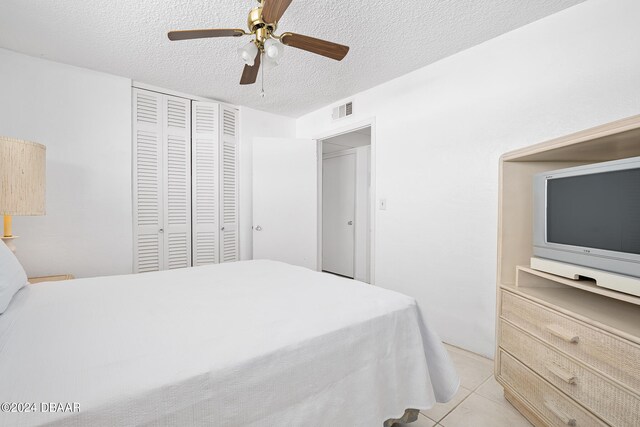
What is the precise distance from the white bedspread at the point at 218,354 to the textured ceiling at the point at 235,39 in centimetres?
173

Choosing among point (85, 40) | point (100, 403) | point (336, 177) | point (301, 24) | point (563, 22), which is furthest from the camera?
point (336, 177)

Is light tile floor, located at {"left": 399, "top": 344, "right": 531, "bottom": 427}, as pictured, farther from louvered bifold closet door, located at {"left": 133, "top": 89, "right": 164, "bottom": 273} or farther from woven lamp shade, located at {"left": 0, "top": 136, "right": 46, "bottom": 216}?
louvered bifold closet door, located at {"left": 133, "top": 89, "right": 164, "bottom": 273}

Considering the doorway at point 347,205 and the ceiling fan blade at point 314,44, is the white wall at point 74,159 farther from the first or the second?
the doorway at point 347,205

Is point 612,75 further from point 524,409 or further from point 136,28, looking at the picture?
point 136,28

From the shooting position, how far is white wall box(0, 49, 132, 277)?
2.36 metres

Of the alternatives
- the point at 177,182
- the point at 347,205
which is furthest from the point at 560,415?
the point at 347,205

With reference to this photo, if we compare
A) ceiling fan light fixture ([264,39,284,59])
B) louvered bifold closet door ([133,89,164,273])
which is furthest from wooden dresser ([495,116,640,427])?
louvered bifold closet door ([133,89,164,273])

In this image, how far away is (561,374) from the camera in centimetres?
123

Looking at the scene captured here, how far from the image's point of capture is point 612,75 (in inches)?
63.6

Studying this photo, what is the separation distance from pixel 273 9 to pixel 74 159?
2382 mm

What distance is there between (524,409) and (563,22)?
2.34m

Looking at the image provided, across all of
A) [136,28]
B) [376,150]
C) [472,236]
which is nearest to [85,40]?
[136,28]

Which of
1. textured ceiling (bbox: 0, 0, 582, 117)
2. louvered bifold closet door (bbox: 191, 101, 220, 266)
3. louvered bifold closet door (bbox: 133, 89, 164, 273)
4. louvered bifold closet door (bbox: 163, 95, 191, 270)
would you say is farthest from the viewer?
louvered bifold closet door (bbox: 191, 101, 220, 266)

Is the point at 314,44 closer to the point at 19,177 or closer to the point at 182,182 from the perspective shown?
the point at 19,177
